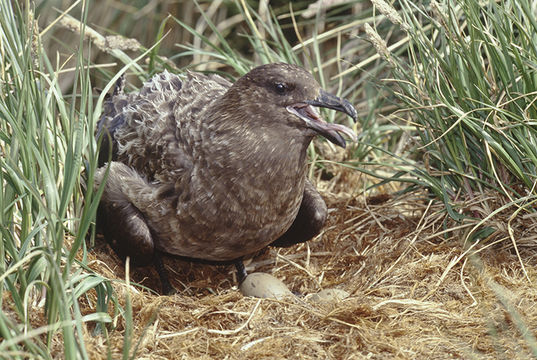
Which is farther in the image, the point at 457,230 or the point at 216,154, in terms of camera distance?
the point at 457,230

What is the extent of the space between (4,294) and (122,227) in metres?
0.78

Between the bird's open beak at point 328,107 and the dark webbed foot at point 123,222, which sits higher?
the bird's open beak at point 328,107

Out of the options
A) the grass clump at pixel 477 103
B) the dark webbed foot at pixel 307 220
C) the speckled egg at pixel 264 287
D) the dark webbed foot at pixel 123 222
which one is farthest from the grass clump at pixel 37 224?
the grass clump at pixel 477 103

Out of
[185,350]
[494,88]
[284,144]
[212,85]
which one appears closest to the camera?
[185,350]

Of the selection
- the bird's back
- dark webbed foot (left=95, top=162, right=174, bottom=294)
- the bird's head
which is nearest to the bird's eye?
the bird's head

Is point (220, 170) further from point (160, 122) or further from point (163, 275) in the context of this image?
point (163, 275)

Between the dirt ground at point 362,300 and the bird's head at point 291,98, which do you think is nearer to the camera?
A: the dirt ground at point 362,300

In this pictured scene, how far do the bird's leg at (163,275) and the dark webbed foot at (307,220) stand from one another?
1.66 feet

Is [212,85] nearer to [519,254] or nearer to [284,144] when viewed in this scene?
[284,144]

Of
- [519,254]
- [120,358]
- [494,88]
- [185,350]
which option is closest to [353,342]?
[185,350]

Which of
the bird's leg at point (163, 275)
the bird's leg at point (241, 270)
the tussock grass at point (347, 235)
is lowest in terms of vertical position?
the bird's leg at point (241, 270)

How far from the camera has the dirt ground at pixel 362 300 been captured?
8.49ft

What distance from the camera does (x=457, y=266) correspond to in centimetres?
324

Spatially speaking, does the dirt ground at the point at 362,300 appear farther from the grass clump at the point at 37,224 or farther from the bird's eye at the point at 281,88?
the bird's eye at the point at 281,88
